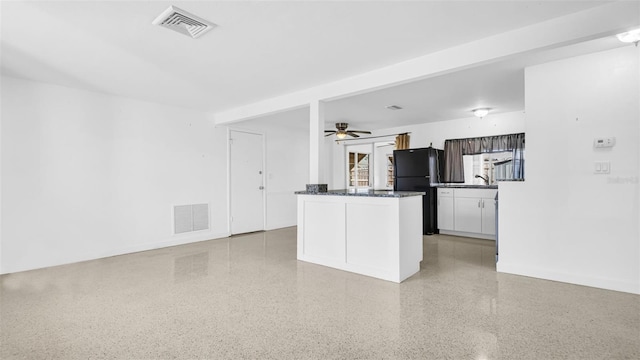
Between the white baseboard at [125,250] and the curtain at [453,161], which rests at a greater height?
the curtain at [453,161]

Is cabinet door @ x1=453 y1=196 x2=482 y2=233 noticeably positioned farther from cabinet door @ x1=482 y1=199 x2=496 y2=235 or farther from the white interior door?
the white interior door

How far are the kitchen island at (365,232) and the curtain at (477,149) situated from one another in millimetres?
2863

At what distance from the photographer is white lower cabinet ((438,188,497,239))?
5.40 metres

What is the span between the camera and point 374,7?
2.32 metres

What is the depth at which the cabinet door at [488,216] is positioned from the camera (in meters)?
5.33

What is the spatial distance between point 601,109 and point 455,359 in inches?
112

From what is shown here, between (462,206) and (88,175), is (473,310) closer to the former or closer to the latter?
(462,206)

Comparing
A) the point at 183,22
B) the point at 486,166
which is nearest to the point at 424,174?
the point at 486,166

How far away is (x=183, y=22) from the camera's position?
248 centimetres

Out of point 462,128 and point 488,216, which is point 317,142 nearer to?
point 488,216

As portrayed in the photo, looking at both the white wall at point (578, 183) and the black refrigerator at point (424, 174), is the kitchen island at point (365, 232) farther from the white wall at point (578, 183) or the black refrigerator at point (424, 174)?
the black refrigerator at point (424, 174)

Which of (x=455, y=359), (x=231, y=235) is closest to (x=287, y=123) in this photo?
(x=231, y=235)

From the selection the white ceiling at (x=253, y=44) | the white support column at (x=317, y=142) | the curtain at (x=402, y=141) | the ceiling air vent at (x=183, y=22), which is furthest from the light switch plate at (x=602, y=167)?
the curtain at (x=402, y=141)

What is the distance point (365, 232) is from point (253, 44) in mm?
2266
